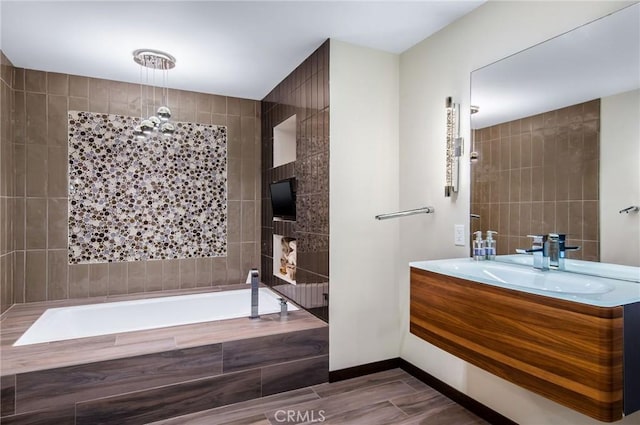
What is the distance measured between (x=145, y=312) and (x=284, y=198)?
1581 mm

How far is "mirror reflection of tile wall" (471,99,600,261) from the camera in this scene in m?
1.67

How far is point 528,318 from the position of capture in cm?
138

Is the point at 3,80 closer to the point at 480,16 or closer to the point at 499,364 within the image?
the point at 480,16

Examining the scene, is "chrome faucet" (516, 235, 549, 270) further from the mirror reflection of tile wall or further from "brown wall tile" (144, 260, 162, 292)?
"brown wall tile" (144, 260, 162, 292)

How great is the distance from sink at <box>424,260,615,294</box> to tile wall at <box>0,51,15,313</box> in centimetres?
316

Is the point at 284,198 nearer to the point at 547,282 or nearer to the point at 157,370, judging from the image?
the point at 157,370

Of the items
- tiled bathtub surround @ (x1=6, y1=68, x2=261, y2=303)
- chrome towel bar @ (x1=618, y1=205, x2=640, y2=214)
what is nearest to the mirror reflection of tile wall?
chrome towel bar @ (x1=618, y1=205, x2=640, y2=214)

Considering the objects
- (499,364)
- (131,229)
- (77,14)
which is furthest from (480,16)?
(131,229)

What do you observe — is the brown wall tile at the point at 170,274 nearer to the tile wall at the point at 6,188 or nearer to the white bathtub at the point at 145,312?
the white bathtub at the point at 145,312

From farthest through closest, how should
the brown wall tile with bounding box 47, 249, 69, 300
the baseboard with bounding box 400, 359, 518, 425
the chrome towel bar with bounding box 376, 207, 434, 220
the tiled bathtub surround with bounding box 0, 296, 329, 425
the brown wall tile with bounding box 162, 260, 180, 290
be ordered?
the brown wall tile with bounding box 162, 260, 180, 290 → the brown wall tile with bounding box 47, 249, 69, 300 → the chrome towel bar with bounding box 376, 207, 434, 220 → the baseboard with bounding box 400, 359, 518, 425 → the tiled bathtub surround with bounding box 0, 296, 329, 425

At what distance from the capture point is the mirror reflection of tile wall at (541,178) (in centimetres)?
167

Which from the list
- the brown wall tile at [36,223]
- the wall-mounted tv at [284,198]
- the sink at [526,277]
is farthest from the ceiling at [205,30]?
the sink at [526,277]

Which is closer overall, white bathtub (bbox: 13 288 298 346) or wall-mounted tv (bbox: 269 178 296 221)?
white bathtub (bbox: 13 288 298 346)

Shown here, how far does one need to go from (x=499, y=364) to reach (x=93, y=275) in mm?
3371
